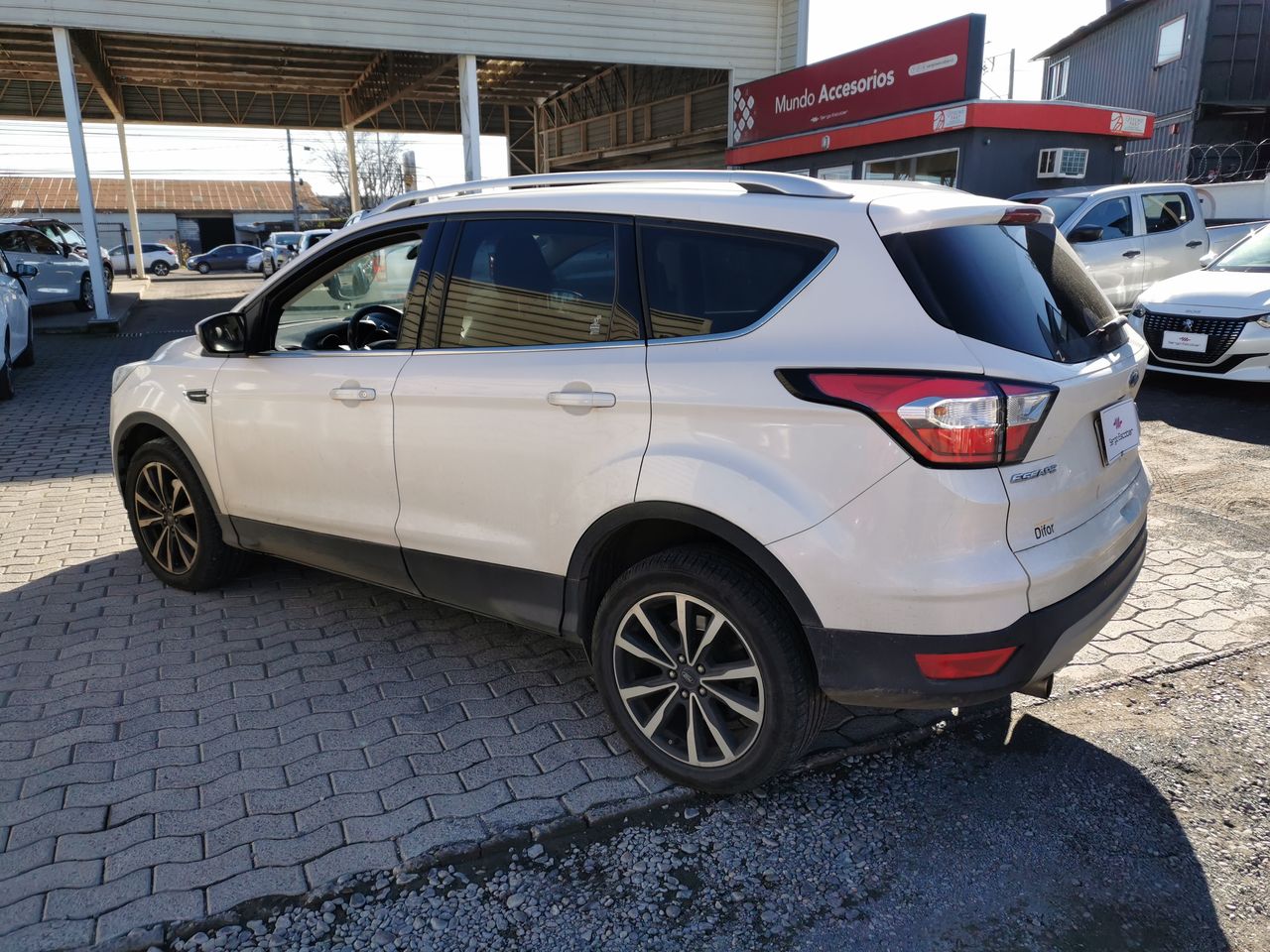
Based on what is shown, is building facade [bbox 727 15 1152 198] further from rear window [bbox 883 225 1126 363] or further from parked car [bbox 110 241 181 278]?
parked car [bbox 110 241 181 278]

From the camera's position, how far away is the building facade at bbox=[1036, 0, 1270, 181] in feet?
79.4

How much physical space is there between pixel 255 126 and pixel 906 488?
101ft

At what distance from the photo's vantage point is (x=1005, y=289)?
2555 mm

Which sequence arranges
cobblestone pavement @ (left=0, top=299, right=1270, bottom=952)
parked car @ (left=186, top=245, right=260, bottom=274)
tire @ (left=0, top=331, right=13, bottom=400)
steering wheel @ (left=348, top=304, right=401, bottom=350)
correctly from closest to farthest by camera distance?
cobblestone pavement @ (left=0, top=299, right=1270, bottom=952) → steering wheel @ (left=348, top=304, right=401, bottom=350) → tire @ (left=0, top=331, right=13, bottom=400) → parked car @ (left=186, top=245, right=260, bottom=274)

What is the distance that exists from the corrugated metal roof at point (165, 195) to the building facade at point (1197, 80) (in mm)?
52676

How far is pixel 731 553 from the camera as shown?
8.84 feet

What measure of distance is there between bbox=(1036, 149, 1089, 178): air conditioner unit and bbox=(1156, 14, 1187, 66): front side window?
15777 millimetres

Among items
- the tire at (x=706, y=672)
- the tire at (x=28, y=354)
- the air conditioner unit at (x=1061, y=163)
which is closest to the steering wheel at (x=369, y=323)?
the tire at (x=706, y=672)

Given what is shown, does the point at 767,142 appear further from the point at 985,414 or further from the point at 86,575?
the point at 985,414

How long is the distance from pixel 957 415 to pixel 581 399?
110 cm

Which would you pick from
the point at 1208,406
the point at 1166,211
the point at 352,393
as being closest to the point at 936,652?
the point at 352,393

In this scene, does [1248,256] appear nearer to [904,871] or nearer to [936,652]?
[936,652]

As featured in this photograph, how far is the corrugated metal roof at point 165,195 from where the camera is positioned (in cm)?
5891

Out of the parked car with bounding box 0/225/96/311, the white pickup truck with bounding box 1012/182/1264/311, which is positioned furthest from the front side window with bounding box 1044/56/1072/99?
the parked car with bounding box 0/225/96/311
